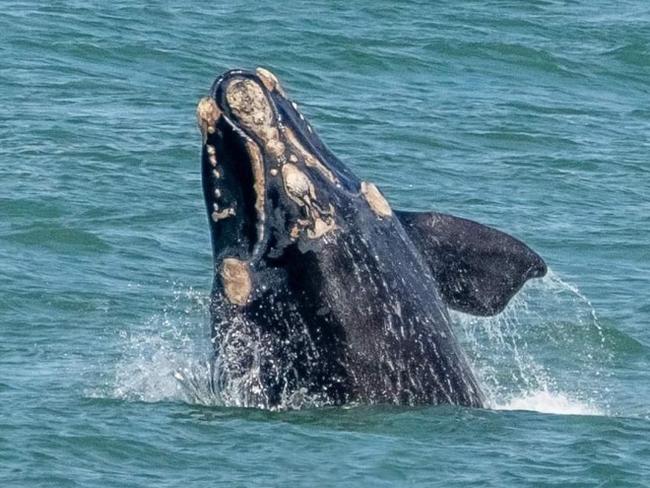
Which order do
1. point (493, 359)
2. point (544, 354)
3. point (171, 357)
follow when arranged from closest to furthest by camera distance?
point (171, 357)
point (493, 359)
point (544, 354)

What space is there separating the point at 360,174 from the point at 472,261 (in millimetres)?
12977

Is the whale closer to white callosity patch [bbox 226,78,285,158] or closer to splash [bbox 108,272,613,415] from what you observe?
white callosity patch [bbox 226,78,285,158]

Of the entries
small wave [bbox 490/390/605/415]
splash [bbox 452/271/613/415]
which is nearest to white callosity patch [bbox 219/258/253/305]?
splash [bbox 452/271/613/415]

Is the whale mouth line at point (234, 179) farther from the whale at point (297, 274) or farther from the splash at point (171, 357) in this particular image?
the splash at point (171, 357)

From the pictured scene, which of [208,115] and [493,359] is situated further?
[493,359]

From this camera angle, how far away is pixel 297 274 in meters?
15.6

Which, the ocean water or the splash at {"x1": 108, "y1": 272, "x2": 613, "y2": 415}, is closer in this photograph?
the ocean water

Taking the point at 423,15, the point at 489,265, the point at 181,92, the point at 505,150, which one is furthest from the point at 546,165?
the point at 489,265

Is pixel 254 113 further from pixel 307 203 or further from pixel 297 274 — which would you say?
pixel 297 274

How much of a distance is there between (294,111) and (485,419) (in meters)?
2.94

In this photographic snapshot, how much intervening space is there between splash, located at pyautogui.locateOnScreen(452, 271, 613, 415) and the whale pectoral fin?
324 mm

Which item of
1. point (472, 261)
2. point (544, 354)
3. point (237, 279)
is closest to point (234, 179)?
point (237, 279)

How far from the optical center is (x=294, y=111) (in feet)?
52.7

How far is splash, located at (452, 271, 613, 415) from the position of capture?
18703 millimetres
